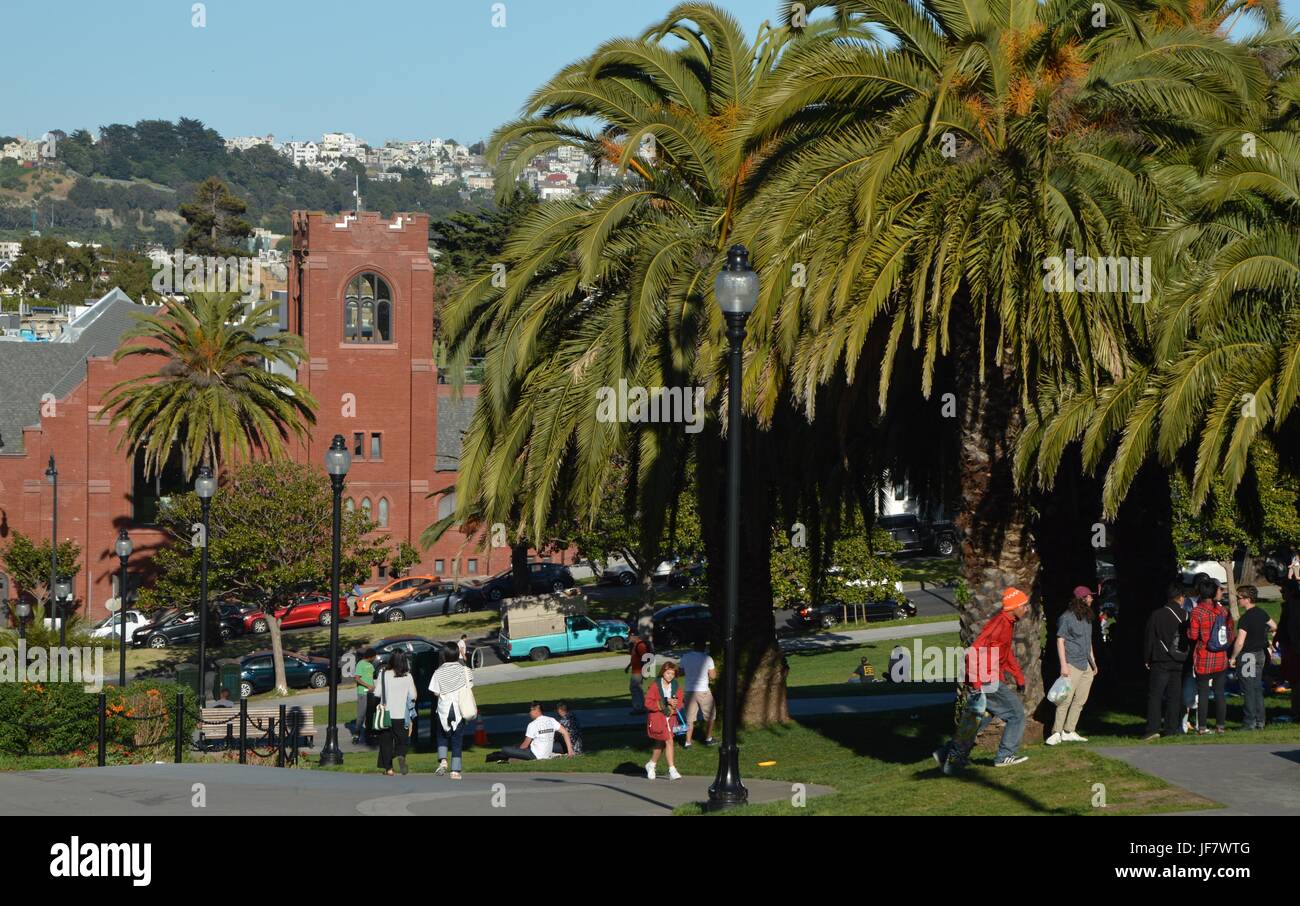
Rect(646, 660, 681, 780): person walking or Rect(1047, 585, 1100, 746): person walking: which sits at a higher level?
Rect(1047, 585, 1100, 746): person walking

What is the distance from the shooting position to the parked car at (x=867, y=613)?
49781 millimetres

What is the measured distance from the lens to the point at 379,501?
217ft

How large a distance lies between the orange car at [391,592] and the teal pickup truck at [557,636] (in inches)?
502

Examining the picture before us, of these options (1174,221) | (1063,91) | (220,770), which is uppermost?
(1063,91)

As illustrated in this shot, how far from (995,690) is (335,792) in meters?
6.96

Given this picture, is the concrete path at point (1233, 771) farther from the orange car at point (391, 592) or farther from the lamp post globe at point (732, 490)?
the orange car at point (391, 592)

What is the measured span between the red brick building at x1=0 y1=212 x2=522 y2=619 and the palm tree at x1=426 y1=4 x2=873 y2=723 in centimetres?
3915

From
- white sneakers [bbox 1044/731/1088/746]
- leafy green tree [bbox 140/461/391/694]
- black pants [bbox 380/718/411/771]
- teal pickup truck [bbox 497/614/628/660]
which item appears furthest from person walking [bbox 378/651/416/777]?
leafy green tree [bbox 140/461/391/694]

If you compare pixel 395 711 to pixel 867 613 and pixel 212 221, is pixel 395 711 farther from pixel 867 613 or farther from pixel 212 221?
pixel 212 221

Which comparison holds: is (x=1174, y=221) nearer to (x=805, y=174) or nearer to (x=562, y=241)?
(x=805, y=174)

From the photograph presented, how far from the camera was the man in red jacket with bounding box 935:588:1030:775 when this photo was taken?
13500 millimetres

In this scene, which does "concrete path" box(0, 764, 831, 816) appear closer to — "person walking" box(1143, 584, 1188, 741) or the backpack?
"person walking" box(1143, 584, 1188, 741)
